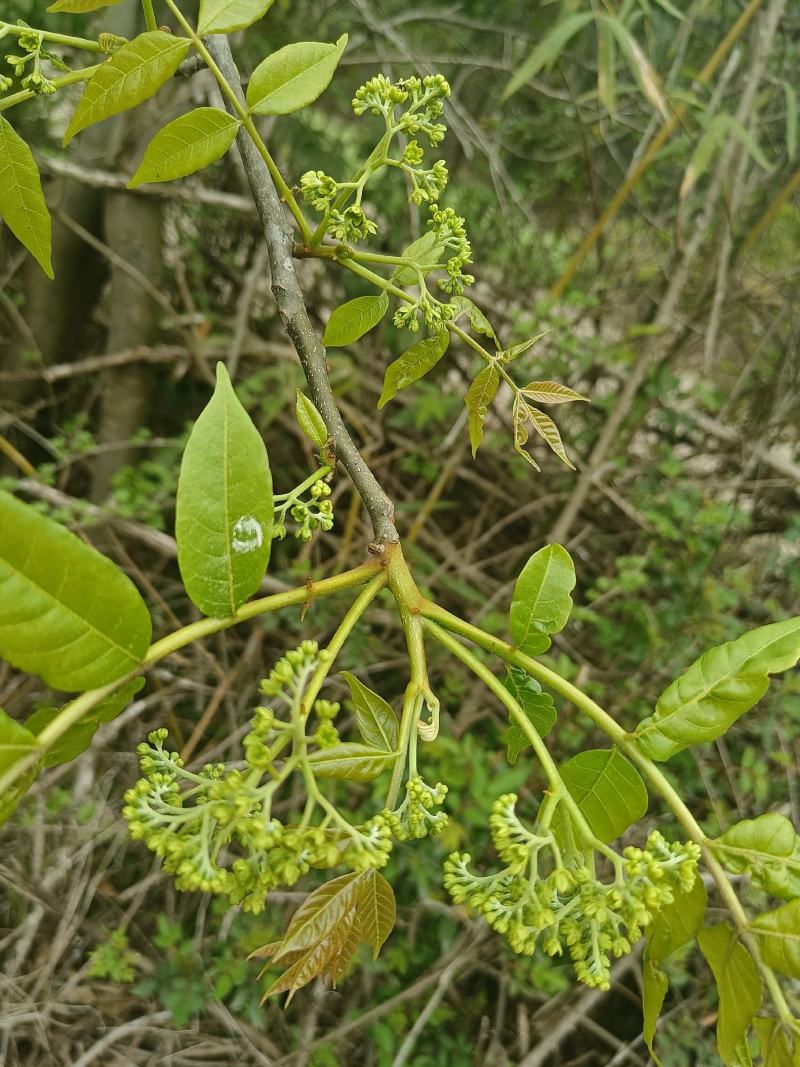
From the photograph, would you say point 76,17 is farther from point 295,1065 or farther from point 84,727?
point 295,1065

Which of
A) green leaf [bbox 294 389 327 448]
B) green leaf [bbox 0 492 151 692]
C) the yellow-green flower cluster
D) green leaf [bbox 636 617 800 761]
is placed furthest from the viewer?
green leaf [bbox 294 389 327 448]

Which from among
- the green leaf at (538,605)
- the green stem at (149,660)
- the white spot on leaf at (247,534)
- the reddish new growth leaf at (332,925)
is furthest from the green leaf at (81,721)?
the green leaf at (538,605)

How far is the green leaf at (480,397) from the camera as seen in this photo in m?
0.98

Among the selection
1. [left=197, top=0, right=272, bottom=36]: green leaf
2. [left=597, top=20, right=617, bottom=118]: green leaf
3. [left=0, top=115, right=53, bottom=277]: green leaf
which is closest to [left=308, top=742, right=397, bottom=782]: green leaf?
[left=0, top=115, right=53, bottom=277]: green leaf

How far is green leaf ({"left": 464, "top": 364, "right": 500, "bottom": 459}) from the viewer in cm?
98

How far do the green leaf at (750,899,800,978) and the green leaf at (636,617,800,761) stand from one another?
0.17 m

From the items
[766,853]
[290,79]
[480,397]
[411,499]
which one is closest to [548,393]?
[480,397]

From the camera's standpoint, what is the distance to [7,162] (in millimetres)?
859

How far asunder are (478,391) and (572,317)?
2.78m

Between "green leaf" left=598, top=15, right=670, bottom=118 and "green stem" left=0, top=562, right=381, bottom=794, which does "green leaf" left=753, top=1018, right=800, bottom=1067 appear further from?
"green leaf" left=598, top=15, right=670, bottom=118

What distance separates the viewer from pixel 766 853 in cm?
74

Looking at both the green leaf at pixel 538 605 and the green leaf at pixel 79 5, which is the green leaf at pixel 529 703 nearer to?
the green leaf at pixel 538 605

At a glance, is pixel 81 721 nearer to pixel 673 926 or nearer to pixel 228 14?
pixel 673 926

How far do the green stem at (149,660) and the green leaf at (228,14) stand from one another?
1.95ft
